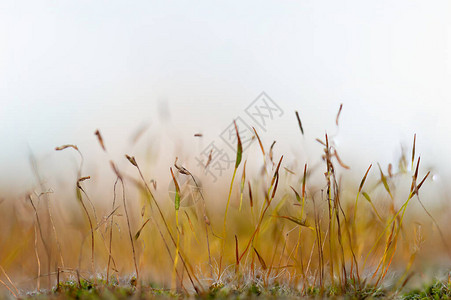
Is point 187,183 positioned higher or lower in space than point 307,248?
higher

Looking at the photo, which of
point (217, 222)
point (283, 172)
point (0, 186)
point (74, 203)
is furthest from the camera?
point (0, 186)

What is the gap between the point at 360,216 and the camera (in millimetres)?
2051

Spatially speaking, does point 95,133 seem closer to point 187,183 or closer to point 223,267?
point 187,183

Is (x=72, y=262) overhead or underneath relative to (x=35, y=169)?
underneath

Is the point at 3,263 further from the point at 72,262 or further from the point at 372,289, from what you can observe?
the point at 372,289

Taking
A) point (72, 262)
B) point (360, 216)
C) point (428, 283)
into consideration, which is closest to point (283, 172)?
point (360, 216)

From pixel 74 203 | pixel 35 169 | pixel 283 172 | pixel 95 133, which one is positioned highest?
pixel 95 133

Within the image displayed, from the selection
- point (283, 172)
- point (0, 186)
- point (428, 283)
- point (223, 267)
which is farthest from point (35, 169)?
point (0, 186)

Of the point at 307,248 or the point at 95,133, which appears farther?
the point at 307,248

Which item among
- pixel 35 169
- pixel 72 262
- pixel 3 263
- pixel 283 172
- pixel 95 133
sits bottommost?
pixel 72 262

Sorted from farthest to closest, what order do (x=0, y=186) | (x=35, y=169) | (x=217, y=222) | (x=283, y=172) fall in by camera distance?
(x=0, y=186) < (x=217, y=222) < (x=283, y=172) < (x=35, y=169)

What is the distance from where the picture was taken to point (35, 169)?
169 cm

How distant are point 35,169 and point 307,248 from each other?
5.06 ft

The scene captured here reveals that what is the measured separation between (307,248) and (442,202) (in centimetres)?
91
